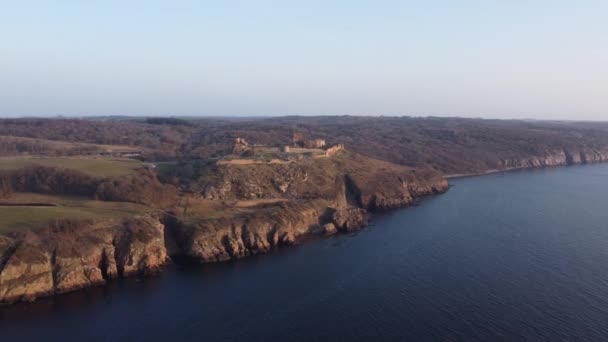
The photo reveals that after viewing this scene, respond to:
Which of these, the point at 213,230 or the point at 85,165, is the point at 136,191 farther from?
the point at 85,165

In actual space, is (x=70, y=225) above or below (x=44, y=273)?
above

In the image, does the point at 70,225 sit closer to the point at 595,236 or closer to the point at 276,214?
the point at 276,214

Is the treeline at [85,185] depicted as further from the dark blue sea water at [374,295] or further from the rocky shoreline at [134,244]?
the dark blue sea water at [374,295]

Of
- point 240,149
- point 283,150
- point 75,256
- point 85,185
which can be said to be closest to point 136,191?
point 85,185

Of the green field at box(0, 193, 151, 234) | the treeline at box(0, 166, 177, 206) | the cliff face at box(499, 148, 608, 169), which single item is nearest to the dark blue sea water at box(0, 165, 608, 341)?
the green field at box(0, 193, 151, 234)

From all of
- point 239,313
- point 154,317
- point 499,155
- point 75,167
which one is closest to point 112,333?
point 154,317

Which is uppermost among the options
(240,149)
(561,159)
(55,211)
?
(240,149)
